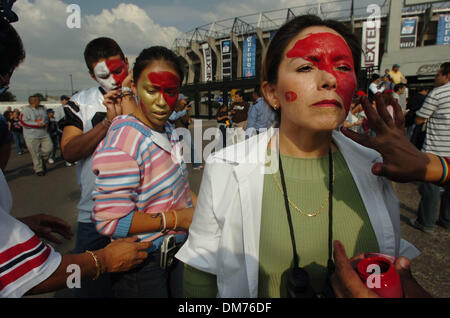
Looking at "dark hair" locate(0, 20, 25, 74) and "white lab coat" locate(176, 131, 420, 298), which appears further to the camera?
"white lab coat" locate(176, 131, 420, 298)

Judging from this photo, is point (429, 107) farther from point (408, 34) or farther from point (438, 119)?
point (408, 34)

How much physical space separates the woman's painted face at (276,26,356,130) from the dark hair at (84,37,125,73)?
4.75 feet

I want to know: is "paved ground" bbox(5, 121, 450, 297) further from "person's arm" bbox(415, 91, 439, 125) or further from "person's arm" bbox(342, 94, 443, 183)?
"person's arm" bbox(342, 94, 443, 183)

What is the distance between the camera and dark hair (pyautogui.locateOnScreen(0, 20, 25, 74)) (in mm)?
1047

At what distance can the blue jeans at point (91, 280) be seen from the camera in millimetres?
1662

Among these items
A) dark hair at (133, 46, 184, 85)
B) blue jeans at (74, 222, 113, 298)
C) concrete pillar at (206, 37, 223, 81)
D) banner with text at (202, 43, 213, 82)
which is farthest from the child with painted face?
concrete pillar at (206, 37, 223, 81)

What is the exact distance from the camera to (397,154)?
3.80 feet

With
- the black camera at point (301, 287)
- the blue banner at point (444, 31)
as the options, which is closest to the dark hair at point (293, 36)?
the black camera at point (301, 287)

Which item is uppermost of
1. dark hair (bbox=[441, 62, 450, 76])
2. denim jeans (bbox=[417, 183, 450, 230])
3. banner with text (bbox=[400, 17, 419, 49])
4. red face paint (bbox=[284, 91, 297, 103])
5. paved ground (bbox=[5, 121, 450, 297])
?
banner with text (bbox=[400, 17, 419, 49])

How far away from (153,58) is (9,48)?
871mm

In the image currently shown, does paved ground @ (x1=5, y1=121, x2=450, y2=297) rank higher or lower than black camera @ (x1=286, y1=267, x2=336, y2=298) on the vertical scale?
lower

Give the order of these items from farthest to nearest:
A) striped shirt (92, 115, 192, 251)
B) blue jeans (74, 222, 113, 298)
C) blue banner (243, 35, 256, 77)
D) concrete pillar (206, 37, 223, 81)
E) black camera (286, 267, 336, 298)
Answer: concrete pillar (206, 37, 223, 81) < blue banner (243, 35, 256, 77) < blue jeans (74, 222, 113, 298) < striped shirt (92, 115, 192, 251) < black camera (286, 267, 336, 298)
